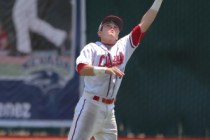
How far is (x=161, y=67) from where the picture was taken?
1088 cm

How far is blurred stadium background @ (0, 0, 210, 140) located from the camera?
10812 mm

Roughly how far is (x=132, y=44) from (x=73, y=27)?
15.0ft

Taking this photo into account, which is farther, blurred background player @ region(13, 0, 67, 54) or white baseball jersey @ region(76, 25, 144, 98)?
blurred background player @ region(13, 0, 67, 54)

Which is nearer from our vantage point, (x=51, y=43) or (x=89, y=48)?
(x=89, y=48)

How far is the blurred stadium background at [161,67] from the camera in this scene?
35.5ft

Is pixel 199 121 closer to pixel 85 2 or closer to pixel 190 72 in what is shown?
pixel 190 72

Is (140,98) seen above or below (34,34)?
below

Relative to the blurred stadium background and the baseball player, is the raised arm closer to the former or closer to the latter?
the baseball player

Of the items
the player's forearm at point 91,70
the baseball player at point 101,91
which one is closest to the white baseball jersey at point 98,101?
the baseball player at point 101,91

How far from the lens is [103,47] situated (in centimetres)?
615

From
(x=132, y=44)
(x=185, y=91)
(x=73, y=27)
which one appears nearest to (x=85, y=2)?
(x=73, y=27)

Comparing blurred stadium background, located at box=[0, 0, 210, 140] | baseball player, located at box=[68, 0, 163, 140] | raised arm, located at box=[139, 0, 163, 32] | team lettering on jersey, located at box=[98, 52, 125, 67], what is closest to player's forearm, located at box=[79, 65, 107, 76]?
baseball player, located at box=[68, 0, 163, 140]

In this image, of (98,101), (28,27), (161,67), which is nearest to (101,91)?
(98,101)

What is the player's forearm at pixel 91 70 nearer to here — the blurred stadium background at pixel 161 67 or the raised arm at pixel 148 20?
the raised arm at pixel 148 20
